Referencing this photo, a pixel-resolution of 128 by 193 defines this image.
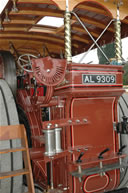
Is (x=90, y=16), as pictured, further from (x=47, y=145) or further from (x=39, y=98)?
(x=47, y=145)

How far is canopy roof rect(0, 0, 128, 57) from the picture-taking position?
9.29 feet

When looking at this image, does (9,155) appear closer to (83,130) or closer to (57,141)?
(57,141)

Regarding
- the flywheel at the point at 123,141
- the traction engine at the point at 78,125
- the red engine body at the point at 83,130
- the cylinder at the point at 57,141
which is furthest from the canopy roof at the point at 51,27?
the cylinder at the point at 57,141

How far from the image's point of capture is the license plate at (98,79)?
2.28 meters

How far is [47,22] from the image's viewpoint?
12.6ft

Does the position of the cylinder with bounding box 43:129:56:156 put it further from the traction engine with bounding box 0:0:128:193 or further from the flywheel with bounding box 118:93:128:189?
the flywheel with bounding box 118:93:128:189

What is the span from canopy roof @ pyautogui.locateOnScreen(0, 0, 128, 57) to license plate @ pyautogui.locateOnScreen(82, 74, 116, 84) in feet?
2.34

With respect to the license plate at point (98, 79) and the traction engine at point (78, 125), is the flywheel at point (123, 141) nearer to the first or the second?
the traction engine at point (78, 125)

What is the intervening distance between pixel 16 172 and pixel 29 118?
73 centimetres

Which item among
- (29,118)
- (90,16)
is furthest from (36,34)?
(29,118)

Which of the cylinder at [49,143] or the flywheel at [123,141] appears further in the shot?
the flywheel at [123,141]

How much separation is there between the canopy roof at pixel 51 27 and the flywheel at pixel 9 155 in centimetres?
108

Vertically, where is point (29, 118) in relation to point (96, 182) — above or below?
above

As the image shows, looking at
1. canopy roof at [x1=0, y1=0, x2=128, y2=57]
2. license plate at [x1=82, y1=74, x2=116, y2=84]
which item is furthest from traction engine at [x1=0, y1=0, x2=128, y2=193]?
canopy roof at [x1=0, y1=0, x2=128, y2=57]
